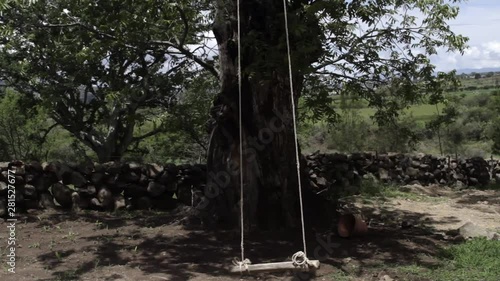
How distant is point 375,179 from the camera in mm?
14758

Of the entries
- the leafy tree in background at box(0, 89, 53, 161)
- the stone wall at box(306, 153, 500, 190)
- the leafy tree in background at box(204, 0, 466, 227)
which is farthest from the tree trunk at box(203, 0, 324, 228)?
the leafy tree in background at box(0, 89, 53, 161)

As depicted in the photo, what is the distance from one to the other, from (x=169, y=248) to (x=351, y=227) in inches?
92.5

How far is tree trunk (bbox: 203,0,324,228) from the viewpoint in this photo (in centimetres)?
720

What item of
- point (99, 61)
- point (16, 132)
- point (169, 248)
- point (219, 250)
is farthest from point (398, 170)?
point (16, 132)

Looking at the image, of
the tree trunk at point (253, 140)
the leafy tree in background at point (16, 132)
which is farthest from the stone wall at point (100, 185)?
the leafy tree in background at point (16, 132)

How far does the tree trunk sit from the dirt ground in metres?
0.43

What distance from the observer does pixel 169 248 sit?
6367 mm

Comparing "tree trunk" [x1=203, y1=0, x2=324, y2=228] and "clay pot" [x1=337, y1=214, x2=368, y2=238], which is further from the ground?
"tree trunk" [x1=203, y1=0, x2=324, y2=228]

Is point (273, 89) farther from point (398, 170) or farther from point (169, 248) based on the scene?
point (398, 170)

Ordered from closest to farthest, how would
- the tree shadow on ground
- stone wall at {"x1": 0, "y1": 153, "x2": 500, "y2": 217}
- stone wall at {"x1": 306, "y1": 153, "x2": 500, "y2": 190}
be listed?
the tree shadow on ground → stone wall at {"x1": 0, "y1": 153, "x2": 500, "y2": 217} → stone wall at {"x1": 306, "y1": 153, "x2": 500, "y2": 190}

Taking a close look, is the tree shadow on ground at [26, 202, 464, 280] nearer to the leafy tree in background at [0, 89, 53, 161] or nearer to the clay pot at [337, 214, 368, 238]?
the clay pot at [337, 214, 368, 238]

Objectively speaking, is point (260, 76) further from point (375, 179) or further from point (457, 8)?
point (375, 179)

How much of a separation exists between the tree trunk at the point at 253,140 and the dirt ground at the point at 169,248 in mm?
430

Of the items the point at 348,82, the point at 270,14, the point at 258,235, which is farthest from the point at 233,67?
the point at 258,235
